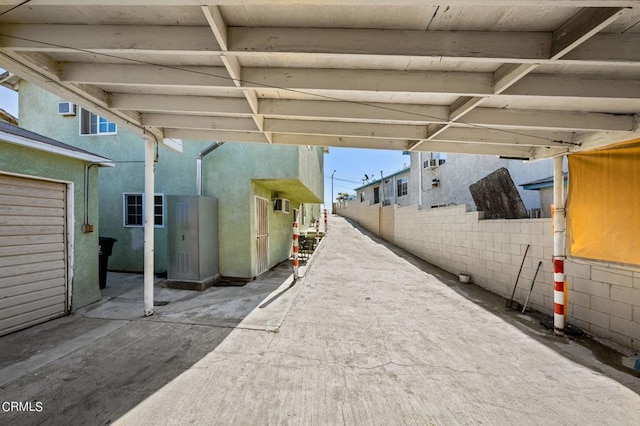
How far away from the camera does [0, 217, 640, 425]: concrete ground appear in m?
2.11

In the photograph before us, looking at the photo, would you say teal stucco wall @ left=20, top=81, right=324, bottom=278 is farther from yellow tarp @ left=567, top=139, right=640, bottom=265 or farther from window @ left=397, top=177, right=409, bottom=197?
window @ left=397, top=177, right=409, bottom=197

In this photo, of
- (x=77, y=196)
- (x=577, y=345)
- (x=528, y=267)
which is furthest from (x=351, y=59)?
(x=77, y=196)

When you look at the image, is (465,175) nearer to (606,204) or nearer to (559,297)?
(606,204)

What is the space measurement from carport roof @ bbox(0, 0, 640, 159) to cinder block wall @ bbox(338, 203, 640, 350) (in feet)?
5.78

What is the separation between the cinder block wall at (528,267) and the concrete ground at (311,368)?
425 millimetres

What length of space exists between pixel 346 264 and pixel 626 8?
7187 mm

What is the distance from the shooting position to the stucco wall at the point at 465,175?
8.82 metres

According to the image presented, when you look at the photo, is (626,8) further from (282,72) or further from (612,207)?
(612,207)

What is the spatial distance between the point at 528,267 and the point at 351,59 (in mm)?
4988

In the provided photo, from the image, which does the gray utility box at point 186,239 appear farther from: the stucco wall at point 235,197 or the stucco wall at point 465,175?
the stucco wall at point 465,175

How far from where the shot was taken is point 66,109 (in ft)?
24.7

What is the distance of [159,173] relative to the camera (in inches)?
279

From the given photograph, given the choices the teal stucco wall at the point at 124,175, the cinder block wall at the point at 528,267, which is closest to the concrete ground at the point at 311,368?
the cinder block wall at the point at 528,267

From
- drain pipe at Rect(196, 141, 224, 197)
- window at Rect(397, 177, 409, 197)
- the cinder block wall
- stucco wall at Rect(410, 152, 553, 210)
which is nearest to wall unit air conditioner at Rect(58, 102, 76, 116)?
drain pipe at Rect(196, 141, 224, 197)
